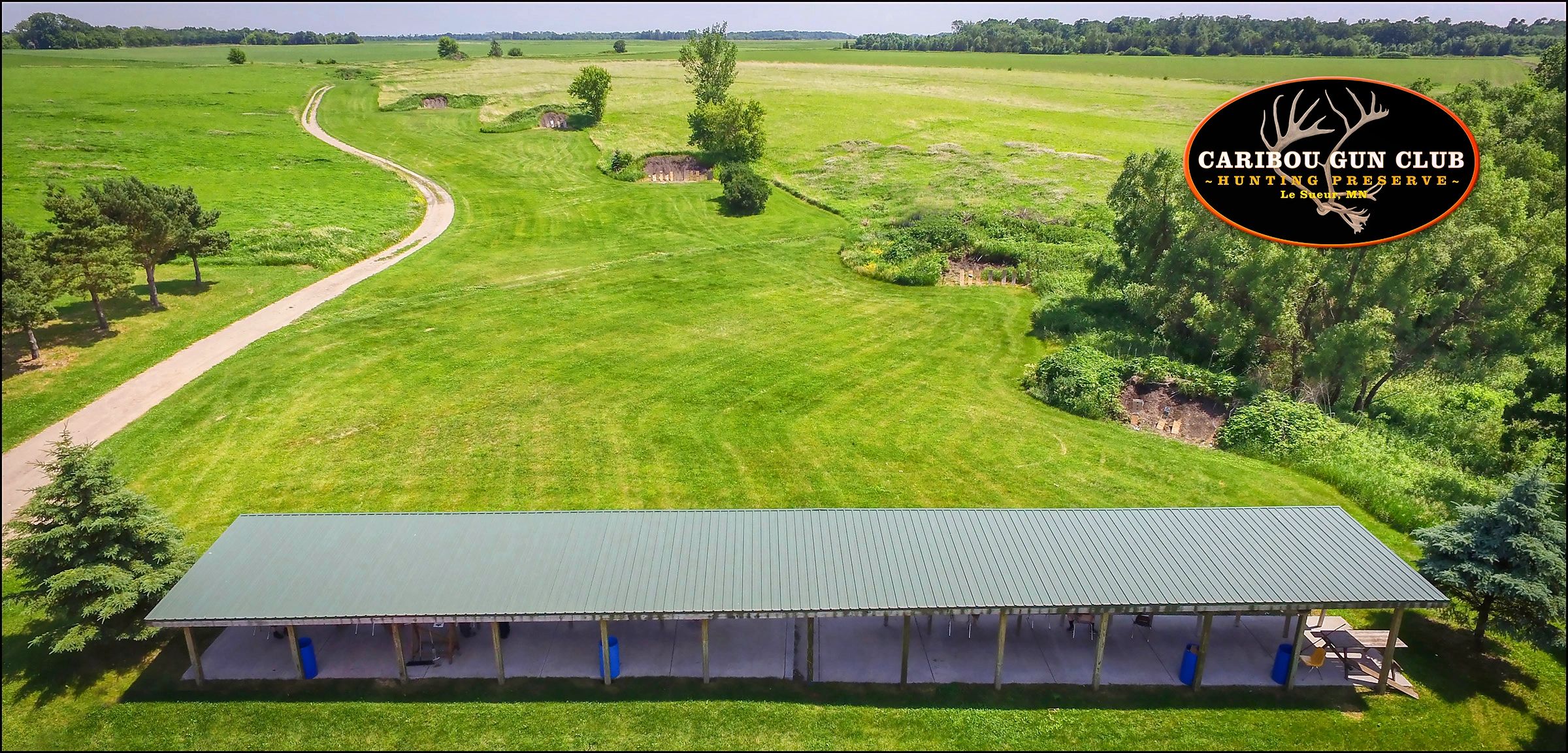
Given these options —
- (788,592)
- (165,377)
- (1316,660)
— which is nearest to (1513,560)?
(1316,660)

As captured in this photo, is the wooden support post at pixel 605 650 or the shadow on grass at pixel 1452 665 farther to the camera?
the shadow on grass at pixel 1452 665

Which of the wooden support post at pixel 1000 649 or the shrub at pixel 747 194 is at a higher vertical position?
the shrub at pixel 747 194

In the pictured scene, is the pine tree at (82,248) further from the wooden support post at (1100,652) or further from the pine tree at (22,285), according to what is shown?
the wooden support post at (1100,652)

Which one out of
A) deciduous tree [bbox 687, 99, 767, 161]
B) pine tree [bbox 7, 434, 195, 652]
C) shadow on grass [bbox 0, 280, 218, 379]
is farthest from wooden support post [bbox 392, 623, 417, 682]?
deciduous tree [bbox 687, 99, 767, 161]

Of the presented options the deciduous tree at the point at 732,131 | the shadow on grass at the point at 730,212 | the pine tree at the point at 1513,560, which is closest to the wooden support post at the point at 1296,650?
the pine tree at the point at 1513,560

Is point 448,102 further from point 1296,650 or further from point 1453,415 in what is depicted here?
point 1296,650

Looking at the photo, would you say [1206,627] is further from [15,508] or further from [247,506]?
[15,508]

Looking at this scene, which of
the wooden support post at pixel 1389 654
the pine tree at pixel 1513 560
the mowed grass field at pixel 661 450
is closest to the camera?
the mowed grass field at pixel 661 450
